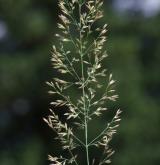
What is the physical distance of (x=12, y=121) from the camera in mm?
20828

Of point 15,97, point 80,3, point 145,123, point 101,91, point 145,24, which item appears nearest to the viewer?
point 80,3

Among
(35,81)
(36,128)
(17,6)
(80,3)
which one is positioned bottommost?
(36,128)

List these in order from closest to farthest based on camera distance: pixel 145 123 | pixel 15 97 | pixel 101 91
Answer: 1. pixel 101 91
2. pixel 145 123
3. pixel 15 97

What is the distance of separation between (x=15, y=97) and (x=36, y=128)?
51.2 inches

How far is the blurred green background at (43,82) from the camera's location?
59.7 feet

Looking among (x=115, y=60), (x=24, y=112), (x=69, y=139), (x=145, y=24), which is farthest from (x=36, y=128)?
(x=69, y=139)

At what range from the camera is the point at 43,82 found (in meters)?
19.3

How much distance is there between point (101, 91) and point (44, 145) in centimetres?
297

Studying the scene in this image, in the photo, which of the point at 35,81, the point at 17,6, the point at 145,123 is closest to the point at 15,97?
the point at 35,81

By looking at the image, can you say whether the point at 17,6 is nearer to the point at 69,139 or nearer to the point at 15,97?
the point at 15,97

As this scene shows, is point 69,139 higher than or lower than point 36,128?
higher

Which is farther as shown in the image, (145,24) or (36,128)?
(145,24)

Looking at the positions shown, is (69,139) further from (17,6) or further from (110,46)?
(17,6)

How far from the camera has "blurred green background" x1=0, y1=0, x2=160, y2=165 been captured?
1819cm
